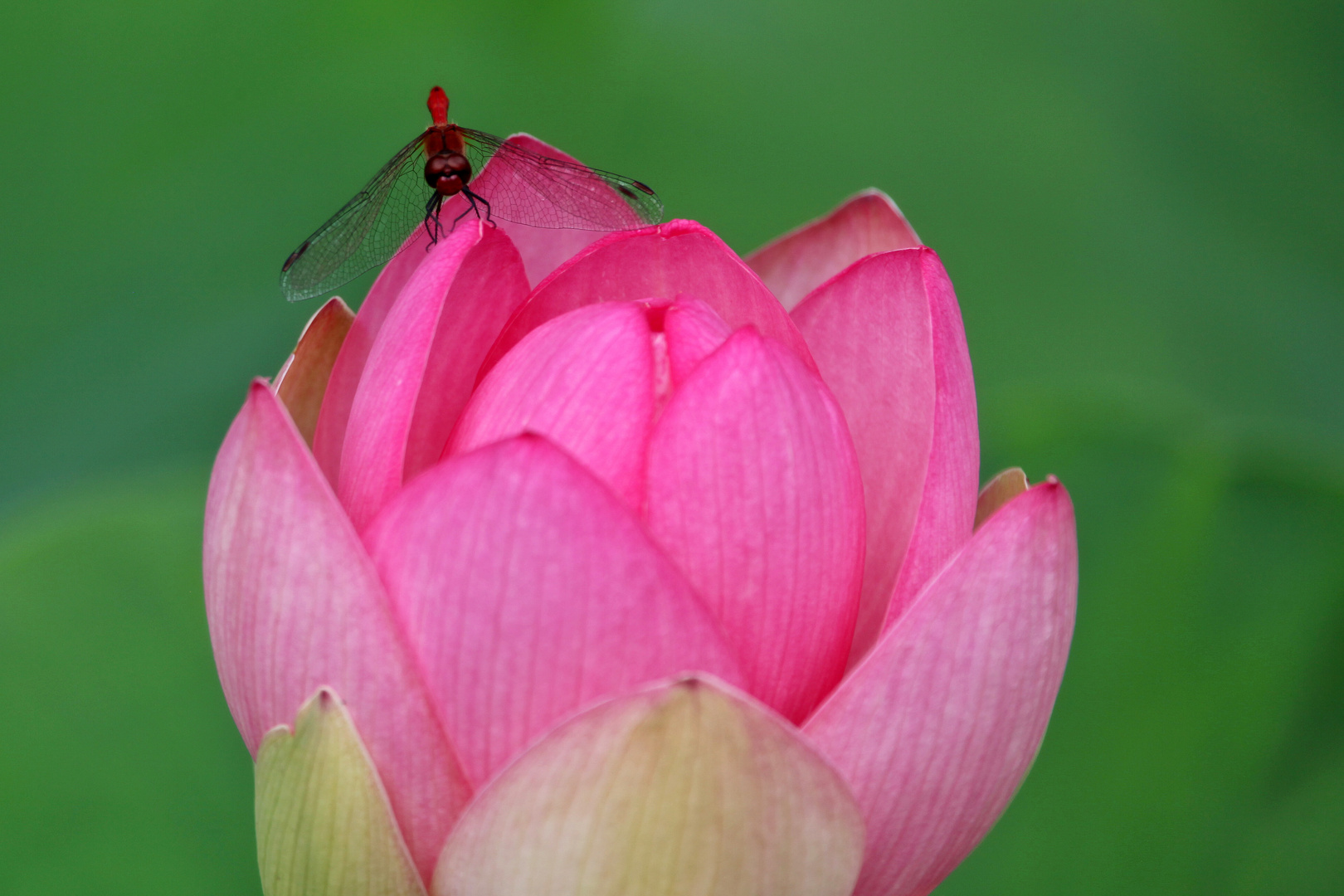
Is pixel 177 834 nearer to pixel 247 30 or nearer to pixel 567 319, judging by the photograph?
pixel 567 319

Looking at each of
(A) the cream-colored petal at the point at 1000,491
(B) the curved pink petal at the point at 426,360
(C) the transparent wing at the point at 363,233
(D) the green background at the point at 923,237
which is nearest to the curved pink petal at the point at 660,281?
(B) the curved pink petal at the point at 426,360

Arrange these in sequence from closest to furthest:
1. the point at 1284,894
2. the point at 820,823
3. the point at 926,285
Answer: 1. the point at 820,823
2. the point at 926,285
3. the point at 1284,894

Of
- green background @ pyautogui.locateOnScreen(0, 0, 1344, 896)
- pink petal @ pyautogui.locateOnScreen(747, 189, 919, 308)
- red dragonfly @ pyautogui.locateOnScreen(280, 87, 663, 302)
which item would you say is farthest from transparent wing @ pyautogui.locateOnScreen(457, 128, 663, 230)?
green background @ pyautogui.locateOnScreen(0, 0, 1344, 896)

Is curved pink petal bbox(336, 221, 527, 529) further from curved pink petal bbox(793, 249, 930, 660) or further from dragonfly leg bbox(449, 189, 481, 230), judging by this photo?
curved pink petal bbox(793, 249, 930, 660)

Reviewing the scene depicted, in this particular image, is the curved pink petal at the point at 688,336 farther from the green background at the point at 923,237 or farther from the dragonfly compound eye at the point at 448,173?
the green background at the point at 923,237

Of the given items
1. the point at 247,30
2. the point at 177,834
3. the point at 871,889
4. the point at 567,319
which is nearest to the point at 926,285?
the point at 567,319

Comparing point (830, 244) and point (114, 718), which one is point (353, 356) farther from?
point (114, 718)
